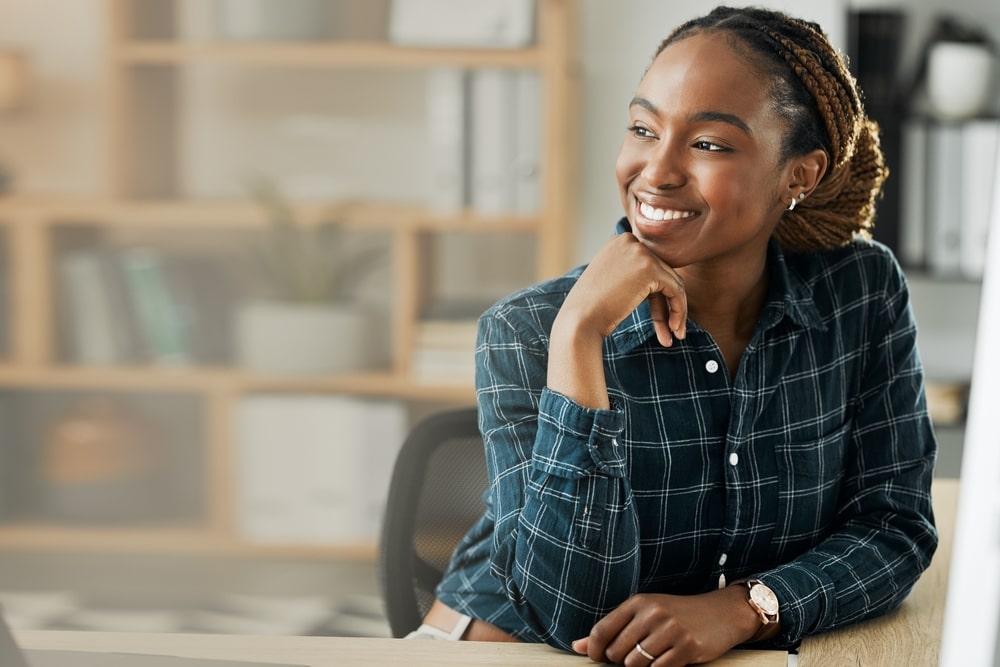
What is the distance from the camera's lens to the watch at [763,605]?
3.46 ft

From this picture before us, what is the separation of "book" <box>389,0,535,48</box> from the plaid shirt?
1.77 meters

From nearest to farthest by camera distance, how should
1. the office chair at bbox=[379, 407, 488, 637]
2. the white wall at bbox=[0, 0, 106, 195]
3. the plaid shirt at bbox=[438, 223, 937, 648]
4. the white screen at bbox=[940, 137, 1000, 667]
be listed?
1. the white screen at bbox=[940, 137, 1000, 667]
2. the plaid shirt at bbox=[438, 223, 937, 648]
3. the office chair at bbox=[379, 407, 488, 637]
4. the white wall at bbox=[0, 0, 106, 195]

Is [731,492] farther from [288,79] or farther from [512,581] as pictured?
[288,79]

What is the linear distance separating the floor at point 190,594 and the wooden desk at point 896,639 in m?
1.75

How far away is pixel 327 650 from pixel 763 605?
398 mm

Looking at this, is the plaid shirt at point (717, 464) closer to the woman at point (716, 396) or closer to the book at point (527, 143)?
the woman at point (716, 396)

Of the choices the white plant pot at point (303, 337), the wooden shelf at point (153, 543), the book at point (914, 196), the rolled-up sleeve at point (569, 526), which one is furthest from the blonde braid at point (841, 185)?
the wooden shelf at point (153, 543)

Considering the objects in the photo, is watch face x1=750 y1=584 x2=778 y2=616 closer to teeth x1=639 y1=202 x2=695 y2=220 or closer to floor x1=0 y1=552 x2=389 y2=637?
teeth x1=639 y1=202 x2=695 y2=220

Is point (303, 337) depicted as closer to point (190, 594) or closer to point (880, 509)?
point (190, 594)

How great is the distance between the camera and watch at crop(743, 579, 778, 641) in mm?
1056

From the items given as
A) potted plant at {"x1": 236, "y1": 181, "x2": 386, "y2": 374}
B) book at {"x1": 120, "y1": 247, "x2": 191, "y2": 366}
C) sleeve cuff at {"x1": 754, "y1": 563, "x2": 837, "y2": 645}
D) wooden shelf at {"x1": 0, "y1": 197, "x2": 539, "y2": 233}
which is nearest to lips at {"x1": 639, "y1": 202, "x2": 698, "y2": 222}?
sleeve cuff at {"x1": 754, "y1": 563, "x2": 837, "y2": 645}

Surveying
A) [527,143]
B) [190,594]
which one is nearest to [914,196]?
[527,143]

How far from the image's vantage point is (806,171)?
1.22 m

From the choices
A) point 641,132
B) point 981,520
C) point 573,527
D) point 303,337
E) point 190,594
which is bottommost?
point 190,594
